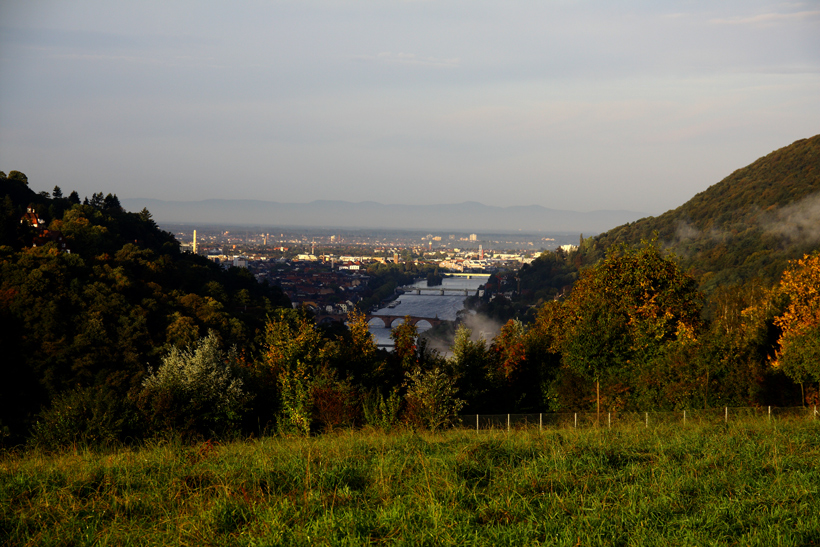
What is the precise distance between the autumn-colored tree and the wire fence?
8.35 feet

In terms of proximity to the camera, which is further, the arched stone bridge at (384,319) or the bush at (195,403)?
the arched stone bridge at (384,319)

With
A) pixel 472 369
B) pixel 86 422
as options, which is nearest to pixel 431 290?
pixel 472 369

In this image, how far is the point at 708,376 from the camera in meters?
10.8

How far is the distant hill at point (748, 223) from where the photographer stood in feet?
161

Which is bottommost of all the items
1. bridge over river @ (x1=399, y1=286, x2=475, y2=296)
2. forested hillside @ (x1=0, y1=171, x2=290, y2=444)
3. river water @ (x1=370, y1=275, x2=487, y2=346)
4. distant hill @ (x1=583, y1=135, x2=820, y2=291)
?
river water @ (x1=370, y1=275, x2=487, y2=346)

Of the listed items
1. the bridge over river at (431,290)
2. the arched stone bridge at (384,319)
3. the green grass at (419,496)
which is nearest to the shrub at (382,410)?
the green grass at (419,496)

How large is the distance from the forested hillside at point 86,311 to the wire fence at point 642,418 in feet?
30.2

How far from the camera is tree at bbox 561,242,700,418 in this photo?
40.4 feet

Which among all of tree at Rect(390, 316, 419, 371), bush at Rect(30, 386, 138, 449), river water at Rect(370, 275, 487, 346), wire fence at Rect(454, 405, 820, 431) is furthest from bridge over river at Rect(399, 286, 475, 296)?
bush at Rect(30, 386, 138, 449)

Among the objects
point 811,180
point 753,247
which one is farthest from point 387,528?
point 811,180

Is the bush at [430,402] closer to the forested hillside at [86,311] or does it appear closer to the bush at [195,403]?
the bush at [195,403]

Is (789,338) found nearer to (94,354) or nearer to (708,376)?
(708,376)

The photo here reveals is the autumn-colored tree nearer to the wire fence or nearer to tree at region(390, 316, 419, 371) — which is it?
the wire fence

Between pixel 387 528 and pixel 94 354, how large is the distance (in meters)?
24.4
